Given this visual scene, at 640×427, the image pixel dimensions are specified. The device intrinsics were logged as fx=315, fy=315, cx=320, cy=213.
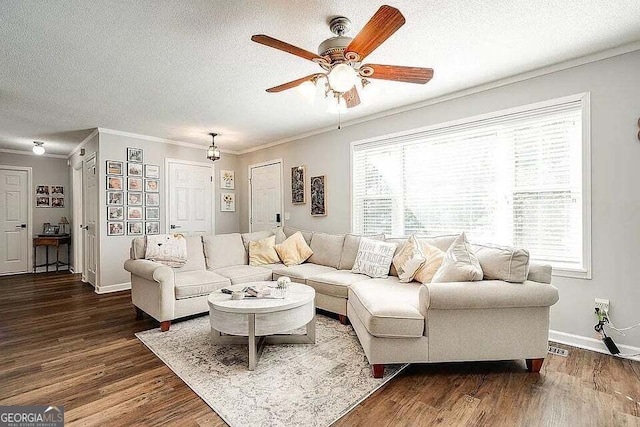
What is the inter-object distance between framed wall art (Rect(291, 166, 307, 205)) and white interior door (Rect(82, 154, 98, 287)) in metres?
2.98

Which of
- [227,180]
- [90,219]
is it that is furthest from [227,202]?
[90,219]

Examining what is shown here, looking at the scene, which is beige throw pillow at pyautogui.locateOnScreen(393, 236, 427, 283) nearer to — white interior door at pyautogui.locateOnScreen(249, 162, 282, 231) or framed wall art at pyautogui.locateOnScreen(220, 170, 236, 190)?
white interior door at pyautogui.locateOnScreen(249, 162, 282, 231)

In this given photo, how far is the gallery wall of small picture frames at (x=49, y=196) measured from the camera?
21.1 feet

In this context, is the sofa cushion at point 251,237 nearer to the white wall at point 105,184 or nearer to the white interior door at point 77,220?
the white wall at point 105,184

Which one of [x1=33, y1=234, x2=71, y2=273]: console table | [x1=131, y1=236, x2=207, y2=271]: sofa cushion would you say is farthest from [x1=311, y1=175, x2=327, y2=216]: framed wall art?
[x1=33, y1=234, x2=71, y2=273]: console table

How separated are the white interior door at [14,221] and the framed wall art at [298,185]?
5470 millimetres

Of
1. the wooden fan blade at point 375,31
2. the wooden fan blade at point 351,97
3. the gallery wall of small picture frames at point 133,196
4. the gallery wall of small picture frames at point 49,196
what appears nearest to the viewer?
the wooden fan blade at point 375,31

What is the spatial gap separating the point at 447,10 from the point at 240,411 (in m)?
2.73

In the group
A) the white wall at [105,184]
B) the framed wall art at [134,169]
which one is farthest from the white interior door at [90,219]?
the framed wall art at [134,169]

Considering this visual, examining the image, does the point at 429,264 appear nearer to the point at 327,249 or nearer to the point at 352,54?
the point at 327,249

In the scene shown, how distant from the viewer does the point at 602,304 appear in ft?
8.36

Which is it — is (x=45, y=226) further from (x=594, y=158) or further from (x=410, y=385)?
(x=594, y=158)

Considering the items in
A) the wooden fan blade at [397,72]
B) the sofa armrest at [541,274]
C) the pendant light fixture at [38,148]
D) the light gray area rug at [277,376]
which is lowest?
the light gray area rug at [277,376]

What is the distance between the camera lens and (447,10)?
6.55 feet
